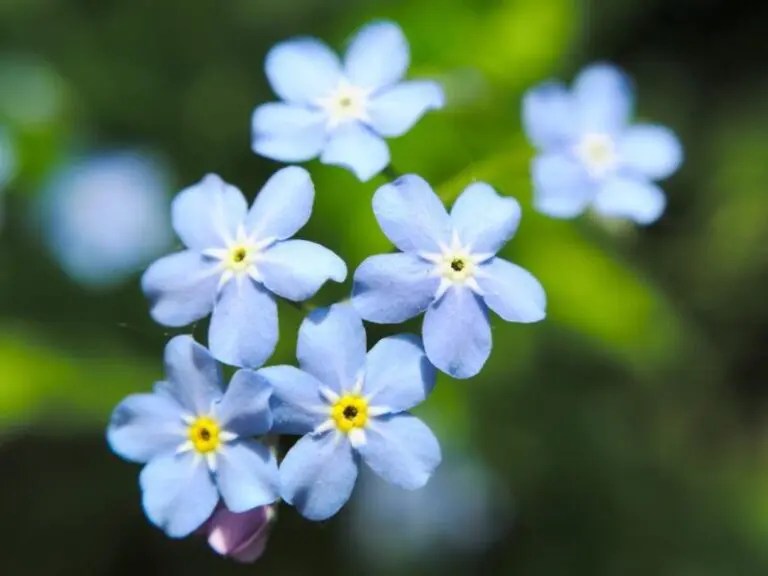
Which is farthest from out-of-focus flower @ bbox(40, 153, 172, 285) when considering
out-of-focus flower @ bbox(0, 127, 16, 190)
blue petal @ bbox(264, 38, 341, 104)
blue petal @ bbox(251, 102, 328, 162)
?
blue petal @ bbox(251, 102, 328, 162)

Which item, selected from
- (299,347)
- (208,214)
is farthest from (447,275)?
(208,214)

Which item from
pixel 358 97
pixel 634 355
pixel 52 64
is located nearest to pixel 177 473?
pixel 358 97

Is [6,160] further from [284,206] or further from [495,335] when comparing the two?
[284,206]

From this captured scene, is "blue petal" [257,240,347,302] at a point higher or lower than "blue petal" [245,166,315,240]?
lower

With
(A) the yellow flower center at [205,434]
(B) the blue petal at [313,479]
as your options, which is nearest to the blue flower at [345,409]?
(B) the blue petal at [313,479]

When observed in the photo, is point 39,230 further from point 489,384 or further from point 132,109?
point 489,384

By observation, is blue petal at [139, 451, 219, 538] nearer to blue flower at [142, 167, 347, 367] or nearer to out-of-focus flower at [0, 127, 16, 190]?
blue flower at [142, 167, 347, 367]

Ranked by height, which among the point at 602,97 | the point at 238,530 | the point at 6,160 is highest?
the point at 6,160
